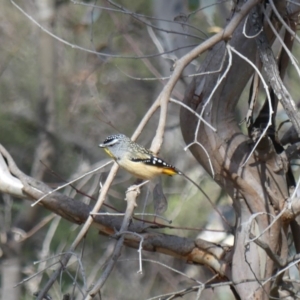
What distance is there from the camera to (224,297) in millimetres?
5250

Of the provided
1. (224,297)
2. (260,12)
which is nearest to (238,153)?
(260,12)

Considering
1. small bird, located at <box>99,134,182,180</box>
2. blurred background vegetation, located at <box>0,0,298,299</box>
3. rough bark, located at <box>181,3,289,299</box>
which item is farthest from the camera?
blurred background vegetation, located at <box>0,0,298,299</box>

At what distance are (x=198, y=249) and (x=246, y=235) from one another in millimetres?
358

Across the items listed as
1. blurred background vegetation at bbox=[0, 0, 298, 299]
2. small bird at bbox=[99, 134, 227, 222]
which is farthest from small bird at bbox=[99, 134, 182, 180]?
blurred background vegetation at bbox=[0, 0, 298, 299]

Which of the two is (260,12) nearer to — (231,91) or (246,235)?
(231,91)

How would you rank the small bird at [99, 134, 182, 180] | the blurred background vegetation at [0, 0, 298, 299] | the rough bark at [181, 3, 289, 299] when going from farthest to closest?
the blurred background vegetation at [0, 0, 298, 299]
the small bird at [99, 134, 182, 180]
the rough bark at [181, 3, 289, 299]

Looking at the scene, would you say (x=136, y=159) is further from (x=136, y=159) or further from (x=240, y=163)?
(x=240, y=163)

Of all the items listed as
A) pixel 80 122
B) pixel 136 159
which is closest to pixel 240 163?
pixel 136 159

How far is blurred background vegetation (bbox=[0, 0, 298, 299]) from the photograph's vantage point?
5395 millimetres

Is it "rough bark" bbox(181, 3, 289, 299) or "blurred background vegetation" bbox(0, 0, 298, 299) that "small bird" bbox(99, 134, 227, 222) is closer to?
"rough bark" bbox(181, 3, 289, 299)

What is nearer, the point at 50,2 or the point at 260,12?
the point at 260,12

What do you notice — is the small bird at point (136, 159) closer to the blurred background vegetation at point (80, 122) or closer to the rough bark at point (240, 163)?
the rough bark at point (240, 163)

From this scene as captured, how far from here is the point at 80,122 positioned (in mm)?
7676

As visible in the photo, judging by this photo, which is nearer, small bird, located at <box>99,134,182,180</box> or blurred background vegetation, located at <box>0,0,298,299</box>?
small bird, located at <box>99,134,182,180</box>
